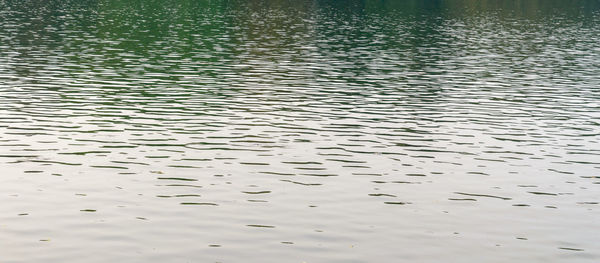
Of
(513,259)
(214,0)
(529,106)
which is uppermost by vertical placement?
(513,259)

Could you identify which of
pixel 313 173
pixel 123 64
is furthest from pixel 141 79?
pixel 313 173

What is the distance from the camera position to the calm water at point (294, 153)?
97.1 feet

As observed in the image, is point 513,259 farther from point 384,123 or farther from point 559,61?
point 559,61

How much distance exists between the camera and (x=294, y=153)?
43.3 m

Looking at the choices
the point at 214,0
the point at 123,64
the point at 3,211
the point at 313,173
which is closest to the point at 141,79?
the point at 123,64

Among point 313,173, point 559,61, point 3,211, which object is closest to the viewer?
point 3,211

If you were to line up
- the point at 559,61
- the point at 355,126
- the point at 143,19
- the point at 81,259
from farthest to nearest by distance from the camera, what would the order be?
the point at 143,19
the point at 559,61
the point at 355,126
the point at 81,259

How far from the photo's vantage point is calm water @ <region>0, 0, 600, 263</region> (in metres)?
29.6

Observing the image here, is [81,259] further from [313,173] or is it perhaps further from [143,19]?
[143,19]

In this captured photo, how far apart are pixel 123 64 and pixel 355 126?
32.2 m

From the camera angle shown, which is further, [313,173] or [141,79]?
[141,79]

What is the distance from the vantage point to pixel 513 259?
28078 millimetres

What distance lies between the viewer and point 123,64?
78.3 m

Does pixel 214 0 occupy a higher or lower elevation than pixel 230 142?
lower
